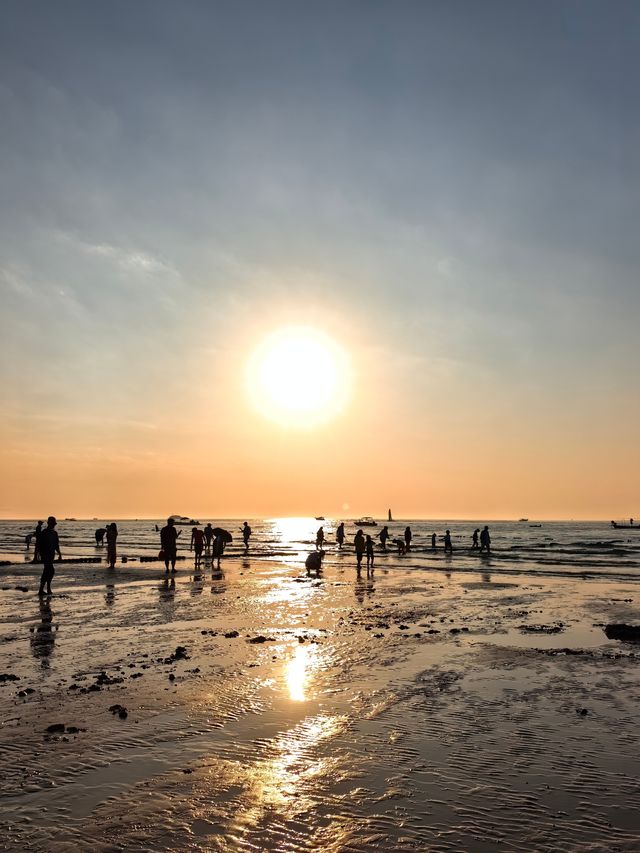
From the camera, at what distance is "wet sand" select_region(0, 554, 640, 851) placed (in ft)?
17.4

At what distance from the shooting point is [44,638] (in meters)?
13.9

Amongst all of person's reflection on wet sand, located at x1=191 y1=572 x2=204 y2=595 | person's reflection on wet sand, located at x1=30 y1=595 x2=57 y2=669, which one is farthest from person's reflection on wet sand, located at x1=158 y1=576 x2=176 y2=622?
person's reflection on wet sand, located at x1=30 y1=595 x2=57 y2=669

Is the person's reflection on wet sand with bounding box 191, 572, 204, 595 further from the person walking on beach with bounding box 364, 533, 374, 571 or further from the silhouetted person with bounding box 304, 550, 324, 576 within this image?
the person walking on beach with bounding box 364, 533, 374, 571

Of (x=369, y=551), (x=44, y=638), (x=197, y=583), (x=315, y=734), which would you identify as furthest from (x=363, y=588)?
(x=315, y=734)

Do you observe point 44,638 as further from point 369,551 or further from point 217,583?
point 369,551

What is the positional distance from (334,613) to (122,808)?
13.2 meters

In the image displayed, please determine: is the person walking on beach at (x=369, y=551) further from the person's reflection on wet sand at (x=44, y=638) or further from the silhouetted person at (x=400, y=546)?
the person's reflection on wet sand at (x=44, y=638)

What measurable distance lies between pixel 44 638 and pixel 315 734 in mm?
9127

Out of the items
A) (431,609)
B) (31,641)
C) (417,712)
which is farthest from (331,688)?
(431,609)

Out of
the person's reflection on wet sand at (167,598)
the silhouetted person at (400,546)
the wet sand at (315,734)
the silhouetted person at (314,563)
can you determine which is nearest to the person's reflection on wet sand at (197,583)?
the person's reflection on wet sand at (167,598)

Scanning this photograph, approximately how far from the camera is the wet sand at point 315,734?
5.32 m

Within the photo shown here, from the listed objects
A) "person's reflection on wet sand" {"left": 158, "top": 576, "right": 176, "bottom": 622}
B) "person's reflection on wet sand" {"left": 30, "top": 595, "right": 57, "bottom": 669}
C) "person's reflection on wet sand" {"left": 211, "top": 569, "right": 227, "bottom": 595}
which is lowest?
"person's reflection on wet sand" {"left": 211, "top": 569, "right": 227, "bottom": 595}

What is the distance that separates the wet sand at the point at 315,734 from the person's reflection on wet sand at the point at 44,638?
0.22 feet

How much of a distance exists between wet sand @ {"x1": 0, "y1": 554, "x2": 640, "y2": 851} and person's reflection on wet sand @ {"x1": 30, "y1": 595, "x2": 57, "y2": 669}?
67 mm
